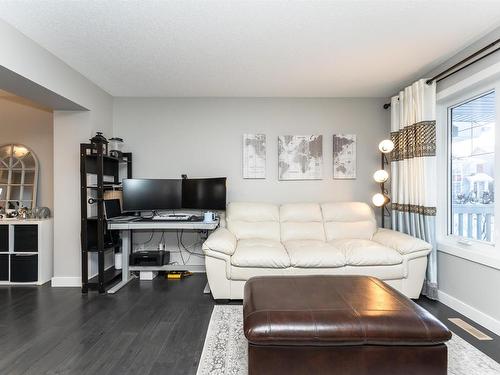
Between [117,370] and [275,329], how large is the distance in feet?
3.57

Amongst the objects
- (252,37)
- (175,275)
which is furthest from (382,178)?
(175,275)

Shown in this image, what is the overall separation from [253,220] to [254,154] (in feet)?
3.04

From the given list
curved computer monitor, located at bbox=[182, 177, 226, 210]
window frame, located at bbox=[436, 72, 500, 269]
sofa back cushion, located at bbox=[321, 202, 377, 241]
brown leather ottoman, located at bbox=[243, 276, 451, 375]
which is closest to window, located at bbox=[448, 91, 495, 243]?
window frame, located at bbox=[436, 72, 500, 269]

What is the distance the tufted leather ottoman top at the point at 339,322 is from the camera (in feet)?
4.85

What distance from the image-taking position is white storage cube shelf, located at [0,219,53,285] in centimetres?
329

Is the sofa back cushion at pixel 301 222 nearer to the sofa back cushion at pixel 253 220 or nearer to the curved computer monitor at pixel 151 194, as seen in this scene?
the sofa back cushion at pixel 253 220

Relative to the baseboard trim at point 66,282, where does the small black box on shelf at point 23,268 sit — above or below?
above

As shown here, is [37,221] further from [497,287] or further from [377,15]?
[497,287]

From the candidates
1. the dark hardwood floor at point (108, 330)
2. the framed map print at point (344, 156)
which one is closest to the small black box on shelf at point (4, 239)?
the dark hardwood floor at point (108, 330)

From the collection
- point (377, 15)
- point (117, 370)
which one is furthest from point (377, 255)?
point (117, 370)

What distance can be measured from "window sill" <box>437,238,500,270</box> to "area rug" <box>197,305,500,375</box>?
671mm

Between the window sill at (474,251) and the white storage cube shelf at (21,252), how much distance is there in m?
4.50

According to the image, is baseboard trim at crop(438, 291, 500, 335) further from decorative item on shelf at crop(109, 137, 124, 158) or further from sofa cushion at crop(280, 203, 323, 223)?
decorative item on shelf at crop(109, 137, 124, 158)

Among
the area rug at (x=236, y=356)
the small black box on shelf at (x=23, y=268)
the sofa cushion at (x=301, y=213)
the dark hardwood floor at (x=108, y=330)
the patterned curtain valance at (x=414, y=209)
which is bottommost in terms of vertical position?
the dark hardwood floor at (x=108, y=330)
